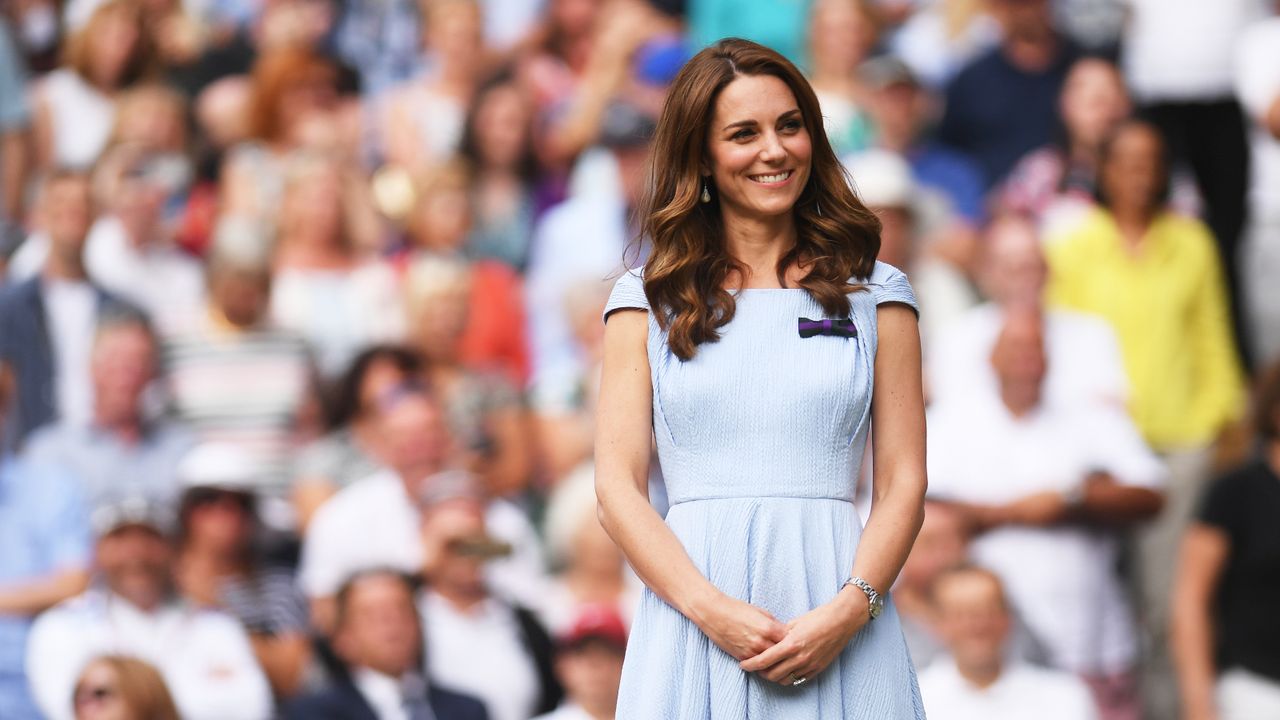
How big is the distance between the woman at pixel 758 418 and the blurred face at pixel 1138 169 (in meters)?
4.69

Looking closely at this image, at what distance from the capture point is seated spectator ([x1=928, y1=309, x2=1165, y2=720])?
672 centimetres

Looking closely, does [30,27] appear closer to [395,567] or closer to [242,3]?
[242,3]

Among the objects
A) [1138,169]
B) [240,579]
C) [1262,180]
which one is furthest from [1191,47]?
[240,579]

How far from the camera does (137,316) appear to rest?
8.12 metres

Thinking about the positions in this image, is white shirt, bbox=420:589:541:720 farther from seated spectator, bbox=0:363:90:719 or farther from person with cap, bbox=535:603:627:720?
seated spectator, bbox=0:363:90:719

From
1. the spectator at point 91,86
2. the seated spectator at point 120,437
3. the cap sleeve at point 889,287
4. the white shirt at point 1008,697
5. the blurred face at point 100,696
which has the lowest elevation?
the white shirt at point 1008,697

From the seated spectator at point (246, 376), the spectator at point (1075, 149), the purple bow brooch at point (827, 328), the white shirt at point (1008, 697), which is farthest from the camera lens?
the spectator at point (1075, 149)

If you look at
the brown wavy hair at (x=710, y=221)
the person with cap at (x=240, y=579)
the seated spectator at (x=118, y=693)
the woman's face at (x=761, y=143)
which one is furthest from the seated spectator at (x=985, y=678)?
the woman's face at (x=761, y=143)

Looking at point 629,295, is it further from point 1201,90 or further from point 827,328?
point 1201,90

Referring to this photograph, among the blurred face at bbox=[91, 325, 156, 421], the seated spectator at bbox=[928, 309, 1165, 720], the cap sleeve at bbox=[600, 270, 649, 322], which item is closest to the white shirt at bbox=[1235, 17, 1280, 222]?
the seated spectator at bbox=[928, 309, 1165, 720]

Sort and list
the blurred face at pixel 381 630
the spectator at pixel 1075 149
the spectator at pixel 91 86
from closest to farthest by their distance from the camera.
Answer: the blurred face at pixel 381 630, the spectator at pixel 1075 149, the spectator at pixel 91 86

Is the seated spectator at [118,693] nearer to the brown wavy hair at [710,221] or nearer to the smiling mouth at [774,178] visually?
the brown wavy hair at [710,221]

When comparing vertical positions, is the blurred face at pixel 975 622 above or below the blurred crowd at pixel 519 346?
below

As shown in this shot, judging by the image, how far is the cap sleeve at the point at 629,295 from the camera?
348cm
